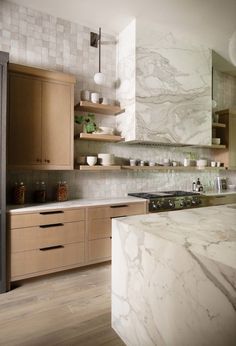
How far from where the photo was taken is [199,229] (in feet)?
4.16

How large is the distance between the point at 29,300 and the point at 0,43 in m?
2.72

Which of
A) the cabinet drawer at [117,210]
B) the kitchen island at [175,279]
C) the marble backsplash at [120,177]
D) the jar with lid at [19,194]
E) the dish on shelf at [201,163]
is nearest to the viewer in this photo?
the kitchen island at [175,279]

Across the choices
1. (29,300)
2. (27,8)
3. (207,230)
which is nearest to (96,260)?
(29,300)

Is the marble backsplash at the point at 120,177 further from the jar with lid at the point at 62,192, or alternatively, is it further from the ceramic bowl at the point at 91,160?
the ceramic bowl at the point at 91,160

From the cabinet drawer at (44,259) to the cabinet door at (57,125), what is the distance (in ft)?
2.97

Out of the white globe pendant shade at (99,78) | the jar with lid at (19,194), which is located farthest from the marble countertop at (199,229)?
the white globe pendant shade at (99,78)

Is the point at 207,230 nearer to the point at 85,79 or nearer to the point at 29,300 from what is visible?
the point at 29,300

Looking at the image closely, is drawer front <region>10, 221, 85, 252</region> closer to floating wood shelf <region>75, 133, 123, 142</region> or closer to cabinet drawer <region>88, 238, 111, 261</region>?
cabinet drawer <region>88, 238, 111, 261</region>

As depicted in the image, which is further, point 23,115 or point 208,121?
point 208,121

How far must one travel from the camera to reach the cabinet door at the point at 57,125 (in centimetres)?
265

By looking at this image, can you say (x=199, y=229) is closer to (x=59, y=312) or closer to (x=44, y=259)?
(x=59, y=312)

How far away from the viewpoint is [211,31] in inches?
131

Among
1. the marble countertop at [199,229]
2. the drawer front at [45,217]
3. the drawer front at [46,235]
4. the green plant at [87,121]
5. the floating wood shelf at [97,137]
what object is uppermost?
the green plant at [87,121]

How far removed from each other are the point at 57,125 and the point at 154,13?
184 centimetres
